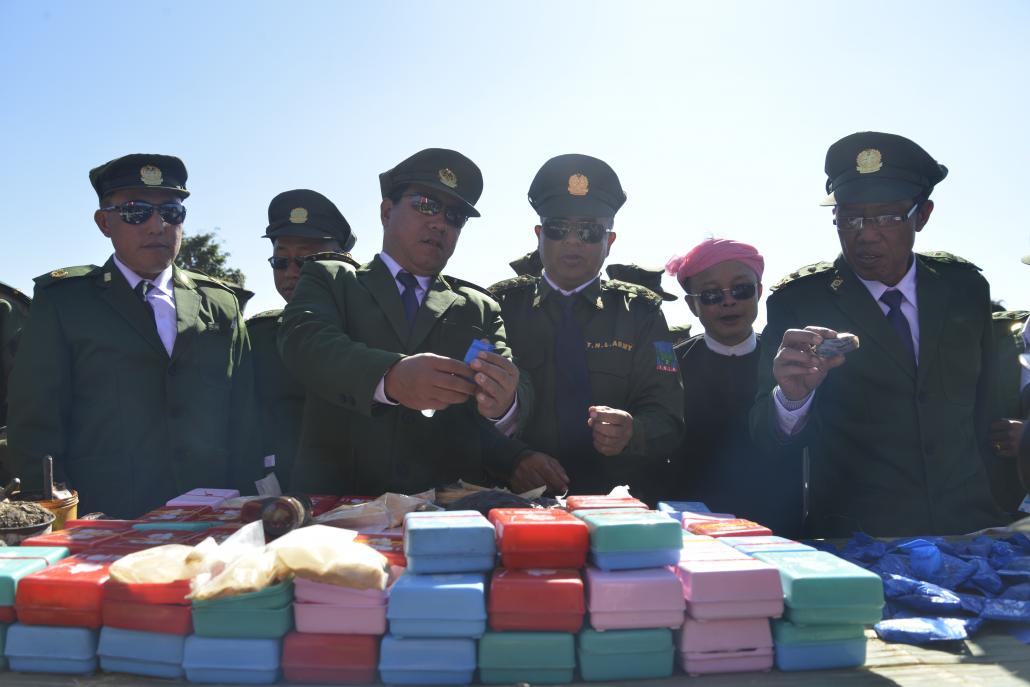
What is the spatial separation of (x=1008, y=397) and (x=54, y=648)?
194 inches

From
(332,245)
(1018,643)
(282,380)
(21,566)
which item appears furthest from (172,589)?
(332,245)

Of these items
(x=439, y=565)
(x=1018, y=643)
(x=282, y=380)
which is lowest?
(x=1018, y=643)

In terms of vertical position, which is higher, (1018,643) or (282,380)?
(282,380)

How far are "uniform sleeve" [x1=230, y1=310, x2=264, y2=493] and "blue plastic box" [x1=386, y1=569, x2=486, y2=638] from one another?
2.69 metres

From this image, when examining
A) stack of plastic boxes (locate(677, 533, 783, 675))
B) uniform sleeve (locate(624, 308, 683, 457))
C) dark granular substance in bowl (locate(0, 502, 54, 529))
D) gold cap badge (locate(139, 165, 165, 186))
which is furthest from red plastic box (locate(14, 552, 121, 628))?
gold cap badge (locate(139, 165, 165, 186))

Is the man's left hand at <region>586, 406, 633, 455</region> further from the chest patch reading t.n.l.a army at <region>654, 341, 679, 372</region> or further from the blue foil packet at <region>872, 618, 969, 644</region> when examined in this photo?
the blue foil packet at <region>872, 618, 969, 644</region>

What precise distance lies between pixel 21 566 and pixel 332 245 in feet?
12.2

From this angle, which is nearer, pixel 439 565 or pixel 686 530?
pixel 439 565

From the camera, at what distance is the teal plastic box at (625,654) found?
173 cm

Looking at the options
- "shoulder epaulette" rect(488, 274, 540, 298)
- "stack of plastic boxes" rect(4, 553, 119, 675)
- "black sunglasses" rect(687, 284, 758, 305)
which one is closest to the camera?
"stack of plastic boxes" rect(4, 553, 119, 675)

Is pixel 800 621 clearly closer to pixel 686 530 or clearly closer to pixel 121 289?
pixel 686 530

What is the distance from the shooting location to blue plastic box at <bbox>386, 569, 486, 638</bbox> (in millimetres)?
1690

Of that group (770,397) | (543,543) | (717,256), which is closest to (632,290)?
(717,256)

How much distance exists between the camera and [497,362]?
256 cm
